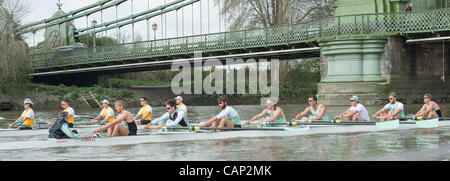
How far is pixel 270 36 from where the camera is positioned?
1538 inches

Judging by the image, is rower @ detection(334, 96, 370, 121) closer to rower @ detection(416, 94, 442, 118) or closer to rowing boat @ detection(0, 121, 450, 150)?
rowing boat @ detection(0, 121, 450, 150)

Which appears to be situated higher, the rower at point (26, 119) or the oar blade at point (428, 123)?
the rower at point (26, 119)

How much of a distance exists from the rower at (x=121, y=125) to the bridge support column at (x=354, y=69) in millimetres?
19213

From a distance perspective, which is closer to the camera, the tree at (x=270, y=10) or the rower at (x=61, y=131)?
the rower at (x=61, y=131)

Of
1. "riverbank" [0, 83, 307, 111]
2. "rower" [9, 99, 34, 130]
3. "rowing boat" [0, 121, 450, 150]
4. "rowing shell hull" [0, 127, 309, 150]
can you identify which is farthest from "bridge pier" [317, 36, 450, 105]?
"rower" [9, 99, 34, 130]

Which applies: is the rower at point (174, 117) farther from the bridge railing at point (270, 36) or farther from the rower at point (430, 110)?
the bridge railing at point (270, 36)

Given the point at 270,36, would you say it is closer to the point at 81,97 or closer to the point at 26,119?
the point at 81,97

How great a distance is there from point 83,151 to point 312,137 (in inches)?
265

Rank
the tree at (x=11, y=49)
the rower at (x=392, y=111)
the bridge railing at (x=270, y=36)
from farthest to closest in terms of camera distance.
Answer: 1. the tree at (x=11, y=49)
2. the bridge railing at (x=270, y=36)
3. the rower at (x=392, y=111)

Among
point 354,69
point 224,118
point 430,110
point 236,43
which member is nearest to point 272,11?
point 236,43

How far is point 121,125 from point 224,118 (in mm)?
3087

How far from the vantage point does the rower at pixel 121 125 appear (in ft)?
53.9

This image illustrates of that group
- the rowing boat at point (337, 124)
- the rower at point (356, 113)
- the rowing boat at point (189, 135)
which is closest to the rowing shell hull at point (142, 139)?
the rowing boat at point (189, 135)
